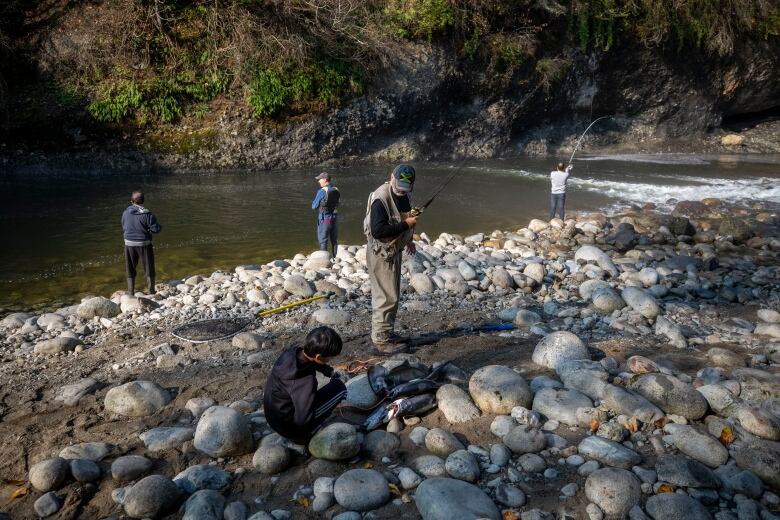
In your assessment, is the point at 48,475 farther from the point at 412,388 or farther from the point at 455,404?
the point at 455,404

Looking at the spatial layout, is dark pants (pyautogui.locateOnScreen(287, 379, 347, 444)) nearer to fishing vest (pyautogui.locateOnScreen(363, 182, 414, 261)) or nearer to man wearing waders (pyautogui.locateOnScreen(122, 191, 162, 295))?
fishing vest (pyautogui.locateOnScreen(363, 182, 414, 261))

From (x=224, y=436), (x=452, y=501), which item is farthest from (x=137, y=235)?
(x=452, y=501)

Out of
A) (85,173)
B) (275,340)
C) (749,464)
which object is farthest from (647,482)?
(85,173)

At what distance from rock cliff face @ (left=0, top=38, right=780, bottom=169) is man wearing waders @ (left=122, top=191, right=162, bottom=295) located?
32.3ft

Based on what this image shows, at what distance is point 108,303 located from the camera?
6.94 m

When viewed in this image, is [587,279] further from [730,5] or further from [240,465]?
[730,5]

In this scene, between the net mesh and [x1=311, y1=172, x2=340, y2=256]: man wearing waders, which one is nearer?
the net mesh

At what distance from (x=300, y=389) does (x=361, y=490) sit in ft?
2.50

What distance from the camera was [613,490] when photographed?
10.0 feet

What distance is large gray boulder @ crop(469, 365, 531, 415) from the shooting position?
3969mm

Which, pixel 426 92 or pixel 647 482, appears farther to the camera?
pixel 426 92

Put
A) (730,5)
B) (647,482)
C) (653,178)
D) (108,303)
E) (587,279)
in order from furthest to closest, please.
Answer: (730,5) < (653,178) < (587,279) < (108,303) < (647,482)

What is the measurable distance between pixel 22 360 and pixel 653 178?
18.5 m

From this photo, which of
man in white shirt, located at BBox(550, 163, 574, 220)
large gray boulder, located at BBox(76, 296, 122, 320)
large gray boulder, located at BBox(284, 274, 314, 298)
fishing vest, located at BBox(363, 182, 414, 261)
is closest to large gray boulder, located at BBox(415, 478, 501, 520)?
fishing vest, located at BBox(363, 182, 414, 261)
